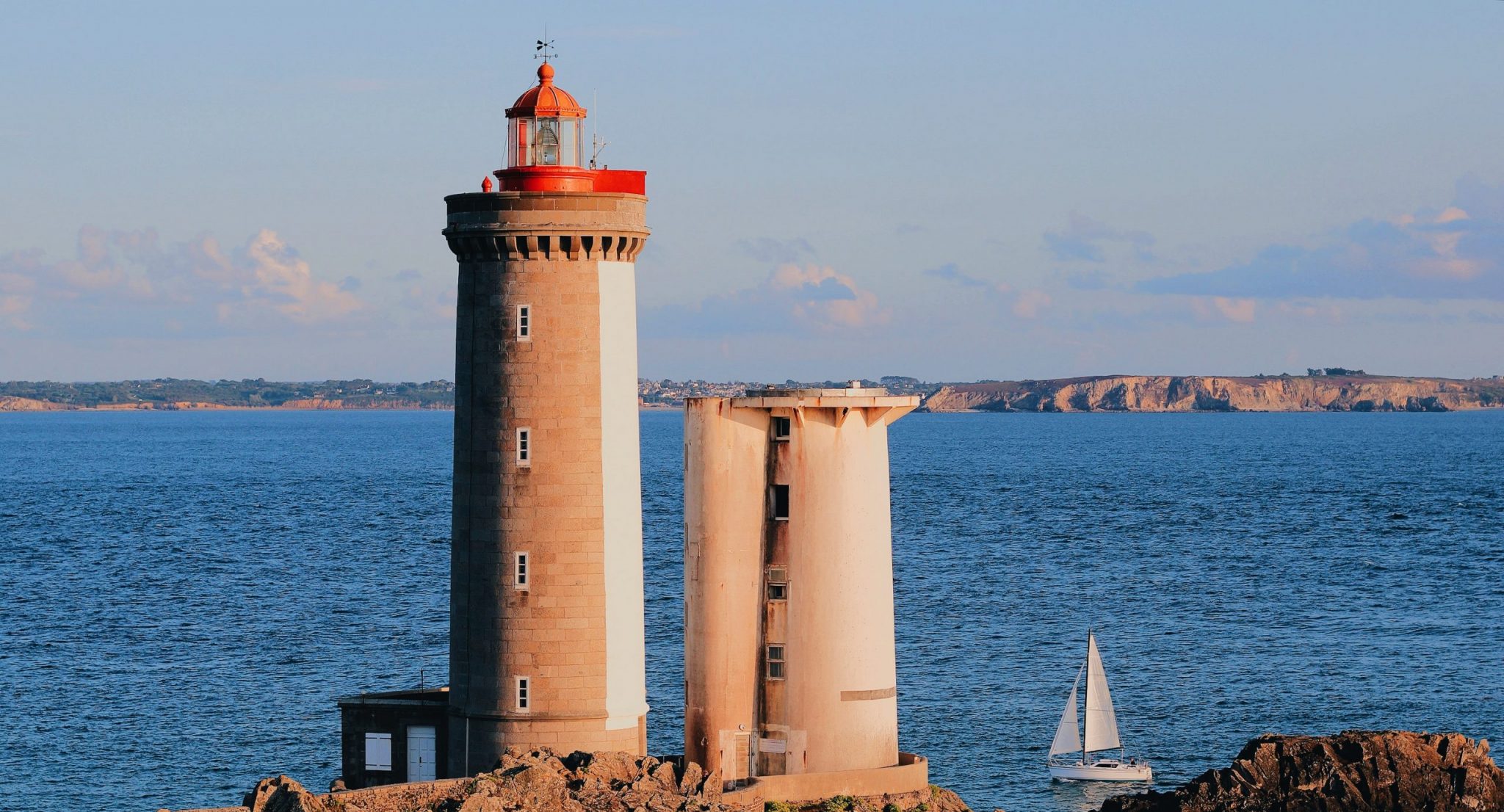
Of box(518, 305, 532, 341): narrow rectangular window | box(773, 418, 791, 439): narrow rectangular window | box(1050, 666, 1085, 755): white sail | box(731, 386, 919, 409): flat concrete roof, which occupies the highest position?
box(518, 305, 532, 341): narrow rectangular window

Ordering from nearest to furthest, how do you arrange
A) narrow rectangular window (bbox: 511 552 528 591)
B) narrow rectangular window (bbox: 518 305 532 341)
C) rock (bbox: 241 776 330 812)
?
rock (bbox: 241 776 330 812) < narrow rectangular window (bbox: 518 305 532 341) < narrow rectangular window (bbox: 511 552 528 591)

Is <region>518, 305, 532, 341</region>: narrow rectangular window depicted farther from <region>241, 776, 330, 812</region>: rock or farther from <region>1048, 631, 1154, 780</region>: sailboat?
<region>1048, 631, 1154, 780</region>: sailboat

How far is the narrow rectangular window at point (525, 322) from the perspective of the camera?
104 feet

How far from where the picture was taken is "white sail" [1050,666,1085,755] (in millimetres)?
52062

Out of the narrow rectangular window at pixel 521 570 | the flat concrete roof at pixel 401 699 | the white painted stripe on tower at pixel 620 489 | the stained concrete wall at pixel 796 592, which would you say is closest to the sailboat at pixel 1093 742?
the stained concrete wall at pixel 796 592

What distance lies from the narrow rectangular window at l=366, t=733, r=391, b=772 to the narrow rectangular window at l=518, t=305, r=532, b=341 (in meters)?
7.64

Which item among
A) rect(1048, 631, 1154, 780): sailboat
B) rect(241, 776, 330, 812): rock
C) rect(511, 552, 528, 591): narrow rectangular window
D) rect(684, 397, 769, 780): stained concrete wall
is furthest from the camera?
rect(1048, 631, 1154, 780): sailboat

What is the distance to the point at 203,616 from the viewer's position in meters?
77.2

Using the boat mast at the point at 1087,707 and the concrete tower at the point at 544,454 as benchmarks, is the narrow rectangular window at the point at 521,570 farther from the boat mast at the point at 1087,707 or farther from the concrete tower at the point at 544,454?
the boat mast at the point at 1087,707

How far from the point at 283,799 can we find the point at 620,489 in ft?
24.4

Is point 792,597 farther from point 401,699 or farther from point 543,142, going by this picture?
point 543,142

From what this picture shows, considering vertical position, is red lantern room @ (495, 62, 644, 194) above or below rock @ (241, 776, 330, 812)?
above

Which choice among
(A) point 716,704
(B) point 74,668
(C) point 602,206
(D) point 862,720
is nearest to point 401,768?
(A) point 716,704

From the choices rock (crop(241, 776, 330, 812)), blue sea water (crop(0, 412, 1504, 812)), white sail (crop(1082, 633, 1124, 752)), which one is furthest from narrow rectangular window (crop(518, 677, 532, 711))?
white sail (crop(1082, 633, 1124, 752))
